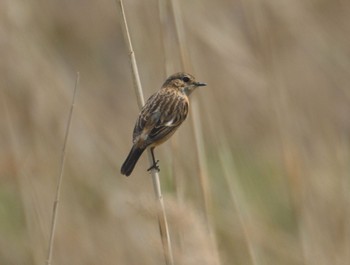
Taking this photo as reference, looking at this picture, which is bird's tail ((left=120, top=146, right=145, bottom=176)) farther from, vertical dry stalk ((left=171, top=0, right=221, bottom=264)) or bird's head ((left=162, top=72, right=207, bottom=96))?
bird's head ((left=162, top=72, right=207, bottom=96))

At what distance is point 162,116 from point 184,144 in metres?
0.53

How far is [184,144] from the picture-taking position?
4.64 metres

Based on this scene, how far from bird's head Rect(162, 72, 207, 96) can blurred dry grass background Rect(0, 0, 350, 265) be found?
0.06 m

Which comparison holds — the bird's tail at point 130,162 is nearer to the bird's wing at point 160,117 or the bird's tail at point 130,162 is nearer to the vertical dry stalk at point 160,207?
the bird's wing at point 160,117

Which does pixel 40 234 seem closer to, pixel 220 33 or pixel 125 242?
pixel 125 242

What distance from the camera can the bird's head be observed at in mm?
4375

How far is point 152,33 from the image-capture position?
4.69 m

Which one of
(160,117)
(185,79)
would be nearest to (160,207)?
(160,117)

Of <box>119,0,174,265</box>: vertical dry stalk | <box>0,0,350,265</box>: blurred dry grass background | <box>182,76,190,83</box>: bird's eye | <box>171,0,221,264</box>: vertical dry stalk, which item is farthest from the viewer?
<box>182,76,190,83</box>: bird's eye

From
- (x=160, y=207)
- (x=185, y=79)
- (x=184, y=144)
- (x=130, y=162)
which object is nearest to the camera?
(x=160, y=207)

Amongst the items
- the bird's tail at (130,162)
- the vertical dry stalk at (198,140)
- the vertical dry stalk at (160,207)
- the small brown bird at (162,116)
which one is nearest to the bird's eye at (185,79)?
the small brown bird at (162,116)

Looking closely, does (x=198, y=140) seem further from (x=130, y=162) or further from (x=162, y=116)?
(x=130, y=162)

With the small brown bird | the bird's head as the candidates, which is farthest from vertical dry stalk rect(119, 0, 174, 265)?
the bird's head

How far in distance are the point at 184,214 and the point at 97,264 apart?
3.11 ft
